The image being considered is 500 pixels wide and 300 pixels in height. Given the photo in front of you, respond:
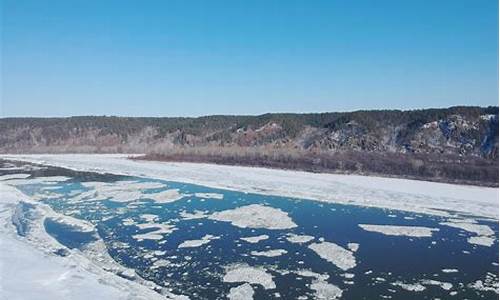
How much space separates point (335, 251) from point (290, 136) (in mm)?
33327

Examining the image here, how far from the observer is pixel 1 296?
7.74 metres

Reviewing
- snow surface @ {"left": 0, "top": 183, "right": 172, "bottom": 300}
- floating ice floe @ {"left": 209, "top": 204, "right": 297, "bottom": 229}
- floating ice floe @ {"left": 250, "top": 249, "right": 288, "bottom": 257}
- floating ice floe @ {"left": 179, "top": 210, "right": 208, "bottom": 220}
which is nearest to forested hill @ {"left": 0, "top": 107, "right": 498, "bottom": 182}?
floating ice floe @ {"left": 209, "top": 204, "right": 297, "bottom": 229}

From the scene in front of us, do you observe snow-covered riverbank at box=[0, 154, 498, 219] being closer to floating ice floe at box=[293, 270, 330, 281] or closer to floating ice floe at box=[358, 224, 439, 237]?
floating ice floe at box=[358, 224, 439, 237]

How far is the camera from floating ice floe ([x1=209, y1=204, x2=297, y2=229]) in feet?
44.8

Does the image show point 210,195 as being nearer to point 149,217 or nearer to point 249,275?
point 149,217

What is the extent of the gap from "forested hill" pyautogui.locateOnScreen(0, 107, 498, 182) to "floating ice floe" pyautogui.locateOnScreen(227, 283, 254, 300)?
1794 cm

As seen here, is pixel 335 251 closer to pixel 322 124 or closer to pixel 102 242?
pixel 102 242

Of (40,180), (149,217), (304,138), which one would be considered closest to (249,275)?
(149,217)

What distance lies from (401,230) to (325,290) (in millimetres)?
5503

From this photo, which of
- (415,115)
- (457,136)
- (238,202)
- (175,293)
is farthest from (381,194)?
(415,115)

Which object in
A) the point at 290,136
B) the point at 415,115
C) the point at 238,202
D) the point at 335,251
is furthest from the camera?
the point at 290,136

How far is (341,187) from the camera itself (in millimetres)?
20859

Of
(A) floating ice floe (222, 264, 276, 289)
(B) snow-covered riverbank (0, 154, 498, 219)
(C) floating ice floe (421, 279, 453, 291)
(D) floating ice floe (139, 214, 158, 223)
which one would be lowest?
(A) floating ice floe (222, 264, 276, 289)

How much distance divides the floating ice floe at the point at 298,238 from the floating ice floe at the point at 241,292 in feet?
11.1
